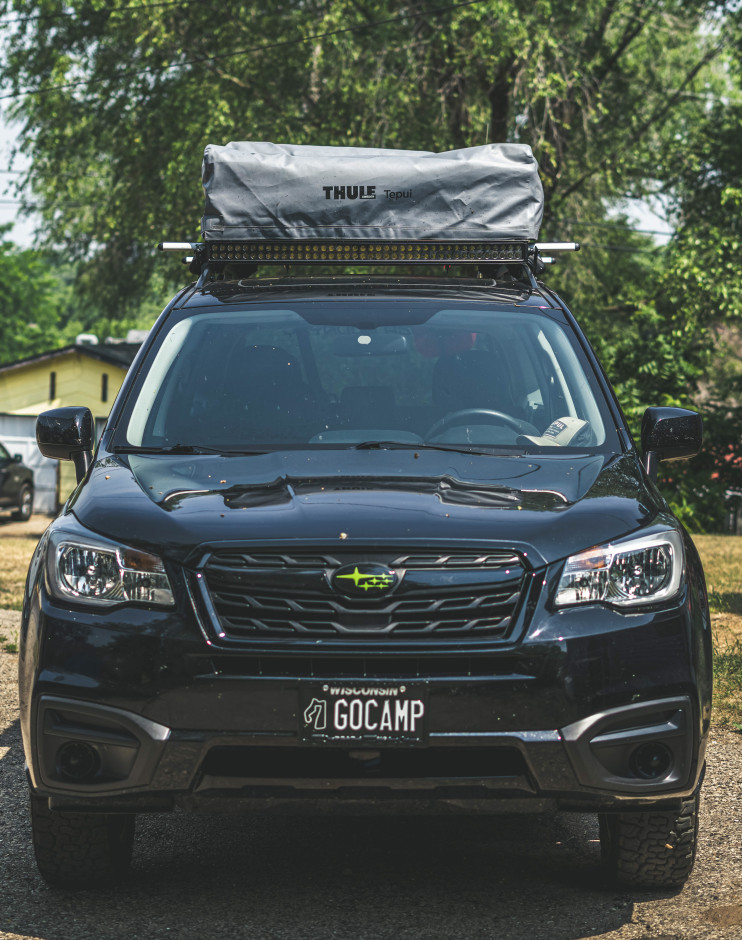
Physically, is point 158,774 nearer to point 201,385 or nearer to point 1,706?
point 201,385

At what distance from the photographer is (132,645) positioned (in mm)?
3441

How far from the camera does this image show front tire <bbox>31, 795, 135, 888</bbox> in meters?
3.82

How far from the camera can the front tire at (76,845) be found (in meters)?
3.82

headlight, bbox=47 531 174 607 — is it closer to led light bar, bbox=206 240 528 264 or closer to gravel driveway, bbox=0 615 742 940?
gravel driveway, bbox=0 615 742 940

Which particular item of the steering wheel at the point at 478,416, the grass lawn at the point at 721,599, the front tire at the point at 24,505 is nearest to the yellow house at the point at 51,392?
the front tire at the point at 24,505

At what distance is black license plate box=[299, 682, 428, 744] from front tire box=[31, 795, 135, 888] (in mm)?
834

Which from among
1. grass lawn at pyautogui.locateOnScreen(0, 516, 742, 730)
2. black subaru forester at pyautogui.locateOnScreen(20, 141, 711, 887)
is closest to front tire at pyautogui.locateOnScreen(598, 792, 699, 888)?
black subaru forester at pyautogui.locateOnScreen(20, 141, 711, 887)

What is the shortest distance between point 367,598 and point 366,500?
345mm

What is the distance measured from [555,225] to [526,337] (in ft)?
65.3

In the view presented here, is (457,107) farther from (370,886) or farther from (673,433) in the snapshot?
(370,886)

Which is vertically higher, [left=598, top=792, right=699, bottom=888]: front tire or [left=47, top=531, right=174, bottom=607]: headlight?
[left=47, top=531, right=174, bottom=607]: headlight

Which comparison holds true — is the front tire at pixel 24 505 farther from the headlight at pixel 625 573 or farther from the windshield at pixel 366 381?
the headlight at pixel 625 573

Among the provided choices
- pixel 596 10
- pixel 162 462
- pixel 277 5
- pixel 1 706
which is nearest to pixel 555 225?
pixel 596 10

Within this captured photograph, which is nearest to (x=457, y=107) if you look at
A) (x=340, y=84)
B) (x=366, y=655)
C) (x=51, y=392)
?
(x=340, y=84)
